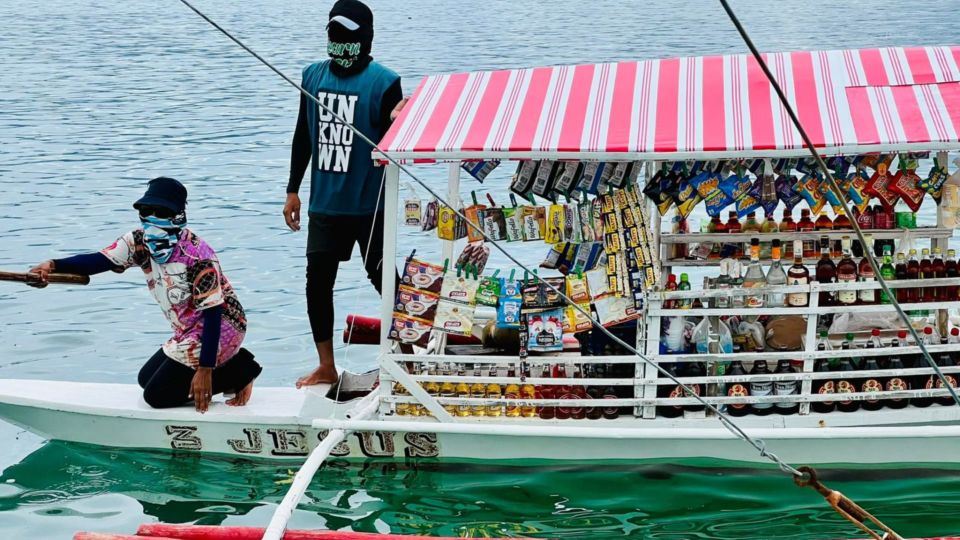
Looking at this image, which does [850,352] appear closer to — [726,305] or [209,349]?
[726,305]

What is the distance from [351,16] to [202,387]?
1812 millimetres

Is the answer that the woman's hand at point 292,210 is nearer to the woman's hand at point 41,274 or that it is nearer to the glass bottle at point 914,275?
the woman's hand at point 41,274

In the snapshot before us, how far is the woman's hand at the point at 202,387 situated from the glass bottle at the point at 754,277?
2.43 metres

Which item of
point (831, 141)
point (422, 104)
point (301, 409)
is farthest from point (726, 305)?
point (301, 409)

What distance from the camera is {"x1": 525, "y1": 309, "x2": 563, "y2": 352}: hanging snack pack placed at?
5539 millimetres

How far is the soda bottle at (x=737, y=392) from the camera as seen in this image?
18.3 feet

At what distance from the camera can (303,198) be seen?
13766mm

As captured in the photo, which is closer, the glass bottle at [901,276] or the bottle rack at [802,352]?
the bottle rack at [802,352]

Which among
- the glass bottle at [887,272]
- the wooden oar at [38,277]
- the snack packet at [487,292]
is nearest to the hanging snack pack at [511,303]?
the snack packet at [487,292]

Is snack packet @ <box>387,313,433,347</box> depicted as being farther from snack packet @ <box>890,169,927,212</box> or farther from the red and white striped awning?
snack packet @ <box>890,169,927,212</box>

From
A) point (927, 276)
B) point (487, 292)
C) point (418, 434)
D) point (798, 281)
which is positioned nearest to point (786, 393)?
point (798, 281)

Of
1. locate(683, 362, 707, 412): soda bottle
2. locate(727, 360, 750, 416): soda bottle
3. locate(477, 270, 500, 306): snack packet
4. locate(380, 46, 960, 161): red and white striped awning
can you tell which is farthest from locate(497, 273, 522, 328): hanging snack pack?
locate(727, 360, 750, 416): soda bottle

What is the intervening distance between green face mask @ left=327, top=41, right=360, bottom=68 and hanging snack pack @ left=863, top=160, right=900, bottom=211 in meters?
2.34

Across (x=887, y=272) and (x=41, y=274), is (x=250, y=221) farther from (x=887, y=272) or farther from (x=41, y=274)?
(x=887, y=272)
